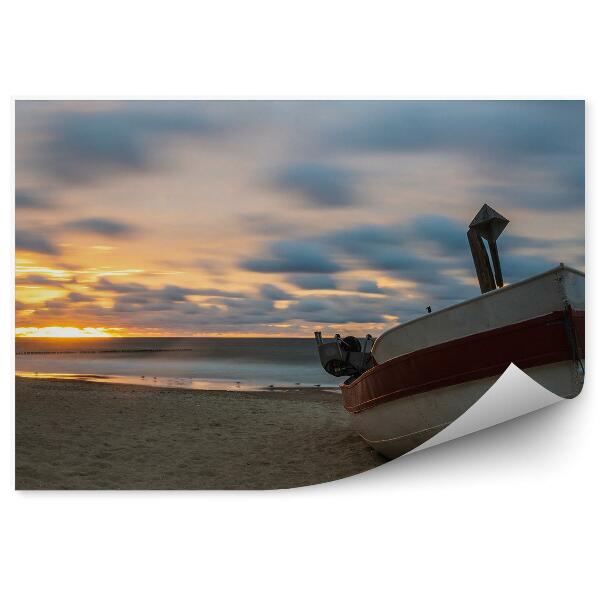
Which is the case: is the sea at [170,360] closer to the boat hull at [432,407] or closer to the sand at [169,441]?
the sand at [169,441]

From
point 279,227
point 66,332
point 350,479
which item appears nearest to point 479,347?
point 350,479

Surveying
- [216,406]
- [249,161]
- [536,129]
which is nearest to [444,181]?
[536,129]

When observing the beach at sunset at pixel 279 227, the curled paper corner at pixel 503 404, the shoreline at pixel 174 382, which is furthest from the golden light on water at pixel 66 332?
the curled paper corner at pixel 503 404

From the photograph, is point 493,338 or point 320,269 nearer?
point 493,338

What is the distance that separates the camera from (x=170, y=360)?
3156 millimetres

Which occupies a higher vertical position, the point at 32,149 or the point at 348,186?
the point at 32,149

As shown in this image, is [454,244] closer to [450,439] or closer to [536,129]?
[536,129]

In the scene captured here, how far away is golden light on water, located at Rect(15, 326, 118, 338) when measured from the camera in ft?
9.27

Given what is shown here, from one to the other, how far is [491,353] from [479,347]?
0.05 m

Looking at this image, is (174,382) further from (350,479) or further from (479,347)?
(479,347)

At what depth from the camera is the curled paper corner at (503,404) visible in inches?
102

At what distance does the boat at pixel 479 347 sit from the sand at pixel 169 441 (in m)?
0.32
